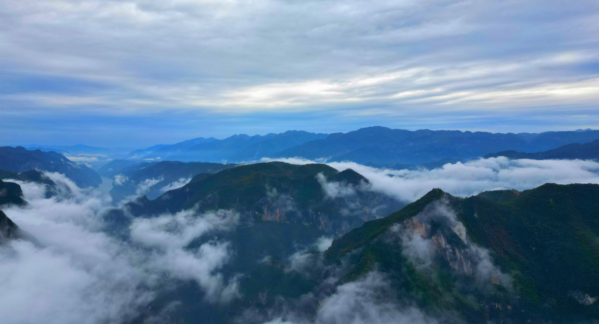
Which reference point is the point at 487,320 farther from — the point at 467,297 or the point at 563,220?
the point at 563,220

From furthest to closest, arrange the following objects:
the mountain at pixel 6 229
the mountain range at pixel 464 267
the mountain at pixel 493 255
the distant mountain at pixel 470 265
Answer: the mountain at pixel 6 229
the mountain range at pixel 464 267
the distant mountain at pixel 470 265
the mountain at pixel 493 255

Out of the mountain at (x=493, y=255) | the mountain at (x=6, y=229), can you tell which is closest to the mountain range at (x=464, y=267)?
the mountain at (x=493, y=255)

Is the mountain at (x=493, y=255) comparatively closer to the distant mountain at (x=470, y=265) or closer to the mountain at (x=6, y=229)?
the distant mountain at (x=470, y=265)

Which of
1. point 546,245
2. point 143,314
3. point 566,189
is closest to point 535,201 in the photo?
point 566,189

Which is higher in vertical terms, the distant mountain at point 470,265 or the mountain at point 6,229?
the mountain at point 6,229

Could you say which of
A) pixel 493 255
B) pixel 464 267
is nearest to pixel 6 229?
pixel 464 267

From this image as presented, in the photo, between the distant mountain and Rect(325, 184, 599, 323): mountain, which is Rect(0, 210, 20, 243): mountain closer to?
the distant mountain

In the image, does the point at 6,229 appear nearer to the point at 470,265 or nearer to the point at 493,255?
the point at 470,265

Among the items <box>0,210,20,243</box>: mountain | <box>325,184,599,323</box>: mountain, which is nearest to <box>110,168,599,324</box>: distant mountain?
<box>325,184,599,323</box>: mountain

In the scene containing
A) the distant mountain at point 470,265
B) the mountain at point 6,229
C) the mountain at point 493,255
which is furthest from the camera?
the mountain at point 6,229
